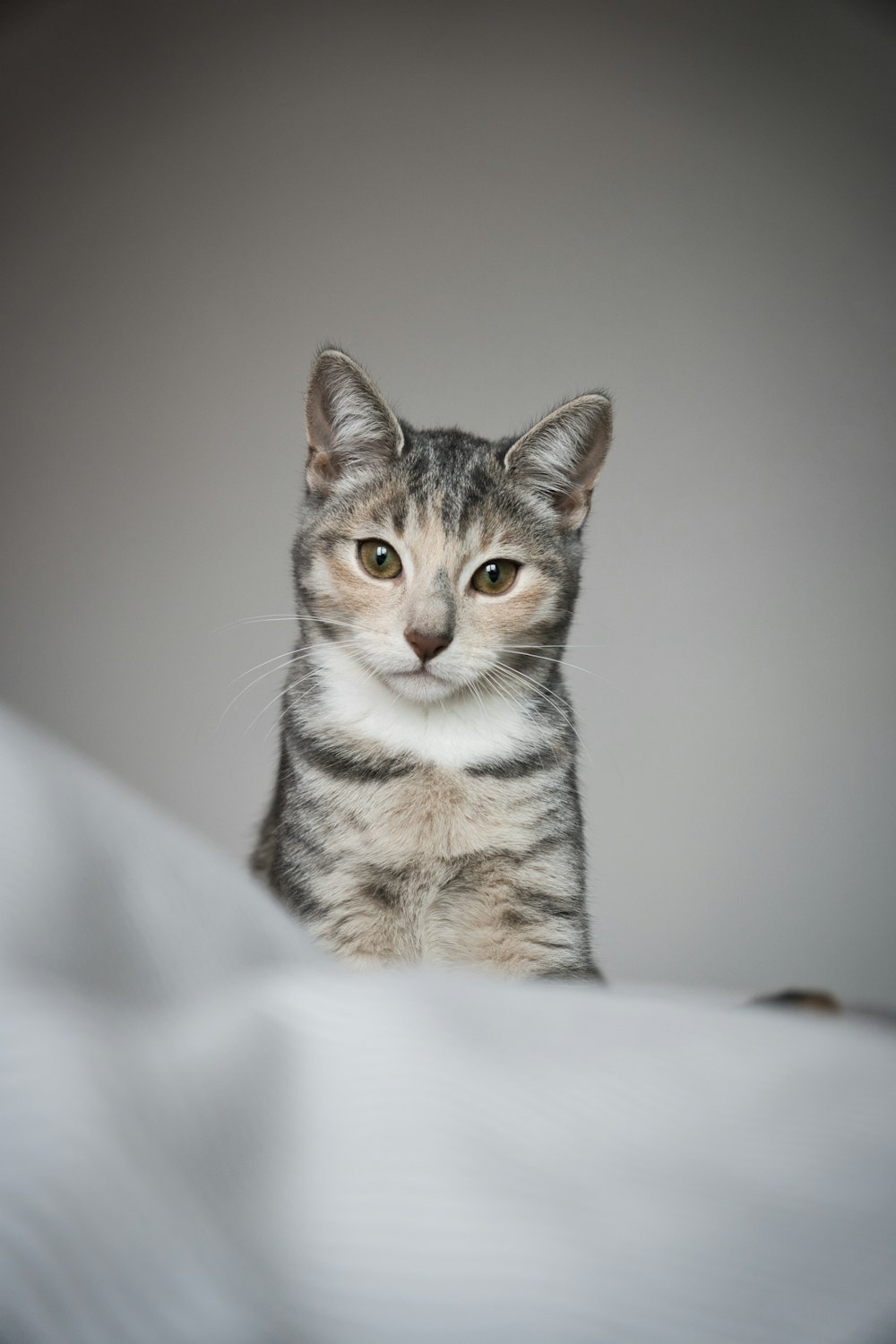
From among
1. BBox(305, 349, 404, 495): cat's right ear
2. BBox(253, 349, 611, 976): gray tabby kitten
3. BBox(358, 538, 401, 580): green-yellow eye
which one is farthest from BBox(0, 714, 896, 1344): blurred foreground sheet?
BBox(305, 349, 404, 495): cat's right ear

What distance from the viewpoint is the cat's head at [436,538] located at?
42.9 inches

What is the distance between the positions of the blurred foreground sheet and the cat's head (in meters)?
0.57

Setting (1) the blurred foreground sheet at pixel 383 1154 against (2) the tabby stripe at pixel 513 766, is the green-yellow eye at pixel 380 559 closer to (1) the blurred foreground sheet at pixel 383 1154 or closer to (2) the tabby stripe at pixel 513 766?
(2) the tabby stripe at pixel 513 766

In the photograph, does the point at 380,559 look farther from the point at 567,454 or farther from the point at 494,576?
the point at 567,454

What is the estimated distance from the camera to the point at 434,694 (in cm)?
109

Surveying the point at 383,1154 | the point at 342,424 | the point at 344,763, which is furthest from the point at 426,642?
the point at 383,1154

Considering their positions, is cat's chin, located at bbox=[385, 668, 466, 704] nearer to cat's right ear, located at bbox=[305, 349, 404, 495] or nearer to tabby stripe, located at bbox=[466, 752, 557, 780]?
tabby stripe, located at bbox=[466, 752, 557, 780]

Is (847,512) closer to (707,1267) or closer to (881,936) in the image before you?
(881,936)

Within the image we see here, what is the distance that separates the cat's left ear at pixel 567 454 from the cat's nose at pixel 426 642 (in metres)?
0.26

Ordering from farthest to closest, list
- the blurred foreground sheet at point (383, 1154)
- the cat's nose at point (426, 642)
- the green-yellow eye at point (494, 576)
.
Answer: the green-yellow eye at point (494, 576)
the cat's nose at point (426, 642)
the blurred foreground sheet at point (383, 1154)

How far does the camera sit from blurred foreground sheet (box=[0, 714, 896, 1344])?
35 centimetres

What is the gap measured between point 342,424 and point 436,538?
19cm

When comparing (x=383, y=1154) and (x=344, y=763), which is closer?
(x=383, y=1154)

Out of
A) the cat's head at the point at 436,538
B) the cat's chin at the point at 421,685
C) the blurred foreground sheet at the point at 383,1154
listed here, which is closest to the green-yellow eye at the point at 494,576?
the cat's head at the point at 436,538
